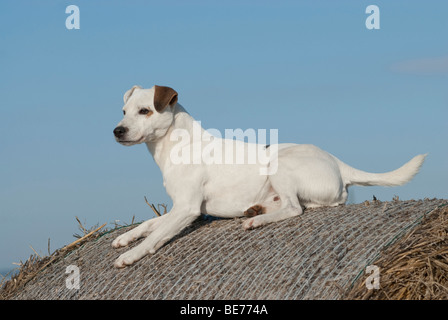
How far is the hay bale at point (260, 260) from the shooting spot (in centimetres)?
435

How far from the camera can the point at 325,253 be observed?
4.55 metres

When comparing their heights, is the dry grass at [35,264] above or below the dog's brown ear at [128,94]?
below

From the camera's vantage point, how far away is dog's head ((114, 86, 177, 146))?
215 inches

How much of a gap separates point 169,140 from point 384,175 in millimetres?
1967

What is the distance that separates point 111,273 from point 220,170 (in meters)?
1.30

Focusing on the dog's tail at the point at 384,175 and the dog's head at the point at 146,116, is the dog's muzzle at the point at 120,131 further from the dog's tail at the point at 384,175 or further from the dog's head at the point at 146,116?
the dog's tail at the point at 384,175

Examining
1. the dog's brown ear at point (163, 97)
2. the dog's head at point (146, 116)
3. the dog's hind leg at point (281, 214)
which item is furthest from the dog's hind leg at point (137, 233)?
the dog's brown ear at point (163, 97)

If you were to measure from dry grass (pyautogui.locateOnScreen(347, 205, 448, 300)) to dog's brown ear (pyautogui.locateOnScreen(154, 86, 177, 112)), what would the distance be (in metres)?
2.24

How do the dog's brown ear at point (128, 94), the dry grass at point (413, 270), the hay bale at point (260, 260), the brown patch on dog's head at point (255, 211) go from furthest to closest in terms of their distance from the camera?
the dog's brown ear at point (128, 94)
the brown patch on dog's head at point (255, 211)
the hay bale at point (260, 260)
the dry grass at point (413, 270)

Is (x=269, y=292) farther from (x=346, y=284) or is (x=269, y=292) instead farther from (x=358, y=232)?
(x=358, y=232)

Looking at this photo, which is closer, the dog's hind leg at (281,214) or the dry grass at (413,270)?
the dry grass at (413,270)

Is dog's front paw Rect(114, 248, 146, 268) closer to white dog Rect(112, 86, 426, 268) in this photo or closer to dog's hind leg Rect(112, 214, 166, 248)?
white dog Rect(112, 86, 426, 268)

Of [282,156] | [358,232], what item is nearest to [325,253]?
[358,232]

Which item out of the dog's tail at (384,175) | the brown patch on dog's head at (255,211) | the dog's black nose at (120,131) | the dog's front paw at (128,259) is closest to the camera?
the dog's front paw at (128,259)
